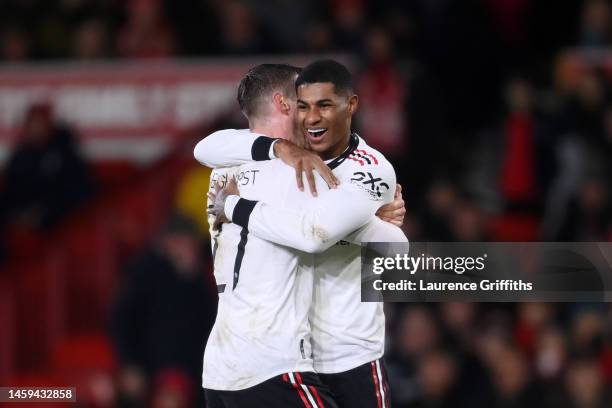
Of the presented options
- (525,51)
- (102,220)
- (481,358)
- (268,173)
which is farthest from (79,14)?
(268,173)

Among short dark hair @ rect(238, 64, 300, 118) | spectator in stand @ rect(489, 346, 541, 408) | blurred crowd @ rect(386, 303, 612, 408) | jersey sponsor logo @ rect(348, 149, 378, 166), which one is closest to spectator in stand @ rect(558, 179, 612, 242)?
blurred crowd @ rect(386, 303, 612, 408)

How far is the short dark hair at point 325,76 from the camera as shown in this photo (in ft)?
15.3

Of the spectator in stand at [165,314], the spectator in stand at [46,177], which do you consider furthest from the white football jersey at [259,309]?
the spectator in stand at [46,177]

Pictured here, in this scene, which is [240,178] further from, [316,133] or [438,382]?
[438,382]

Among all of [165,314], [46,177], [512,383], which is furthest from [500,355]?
[46,177]

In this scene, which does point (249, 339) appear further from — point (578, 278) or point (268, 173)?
point (578, 278)

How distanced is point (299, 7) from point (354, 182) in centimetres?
691

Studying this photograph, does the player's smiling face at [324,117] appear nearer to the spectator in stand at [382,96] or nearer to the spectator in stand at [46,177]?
the spectator in stand at [382,96]

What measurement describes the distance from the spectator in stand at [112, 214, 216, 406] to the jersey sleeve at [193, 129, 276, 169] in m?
3.15

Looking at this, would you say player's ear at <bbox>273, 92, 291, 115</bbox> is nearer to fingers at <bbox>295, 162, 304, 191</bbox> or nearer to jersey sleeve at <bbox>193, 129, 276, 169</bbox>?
jersey sleeve at <bbox>193, 129, 276, 169</bbox>

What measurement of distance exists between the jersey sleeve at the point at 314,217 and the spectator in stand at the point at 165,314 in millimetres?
3516

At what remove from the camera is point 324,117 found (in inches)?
184

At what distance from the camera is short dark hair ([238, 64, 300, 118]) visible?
4.67 m

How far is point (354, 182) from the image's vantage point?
4492 mm
